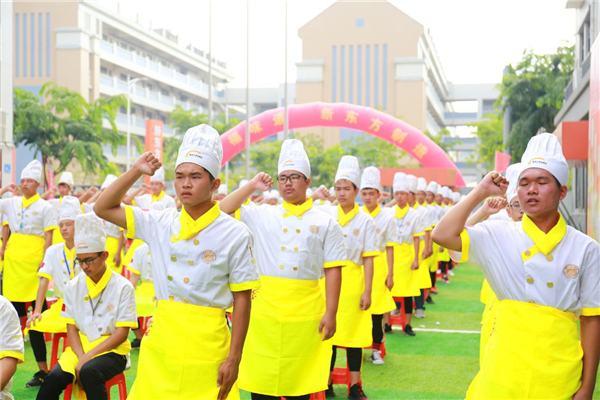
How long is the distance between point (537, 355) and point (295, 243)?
6.69 ft

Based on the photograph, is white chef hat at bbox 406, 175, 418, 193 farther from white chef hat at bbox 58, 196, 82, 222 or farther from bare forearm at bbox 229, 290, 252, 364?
bare forearm at bbox 229, 290, 252, 364

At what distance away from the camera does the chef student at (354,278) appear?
20.5 ft

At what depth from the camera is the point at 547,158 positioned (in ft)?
10.9

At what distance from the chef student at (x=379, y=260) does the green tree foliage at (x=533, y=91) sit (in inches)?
594

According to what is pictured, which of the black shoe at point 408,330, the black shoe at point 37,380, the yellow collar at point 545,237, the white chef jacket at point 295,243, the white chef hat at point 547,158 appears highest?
the white chef hat at point 547,158

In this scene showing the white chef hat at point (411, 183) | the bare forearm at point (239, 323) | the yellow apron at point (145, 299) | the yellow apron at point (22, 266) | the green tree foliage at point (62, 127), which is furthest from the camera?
the green tree foliage at point (62, 127)

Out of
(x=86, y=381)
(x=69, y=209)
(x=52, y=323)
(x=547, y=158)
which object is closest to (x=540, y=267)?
(x=547, y=158)

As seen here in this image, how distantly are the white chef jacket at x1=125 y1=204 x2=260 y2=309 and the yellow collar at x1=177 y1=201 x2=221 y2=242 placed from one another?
0.01 meters

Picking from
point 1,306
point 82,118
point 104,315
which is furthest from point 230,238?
point 82,118

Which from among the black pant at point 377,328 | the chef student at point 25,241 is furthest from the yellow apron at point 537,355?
the chef student at point 25,241

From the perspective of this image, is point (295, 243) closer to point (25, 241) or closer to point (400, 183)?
point (25, 241)

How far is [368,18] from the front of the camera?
2283 inches

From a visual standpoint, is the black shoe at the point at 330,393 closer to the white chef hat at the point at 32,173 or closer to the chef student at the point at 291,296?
the chef student at the point at 291,296

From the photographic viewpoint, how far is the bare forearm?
3402mm
